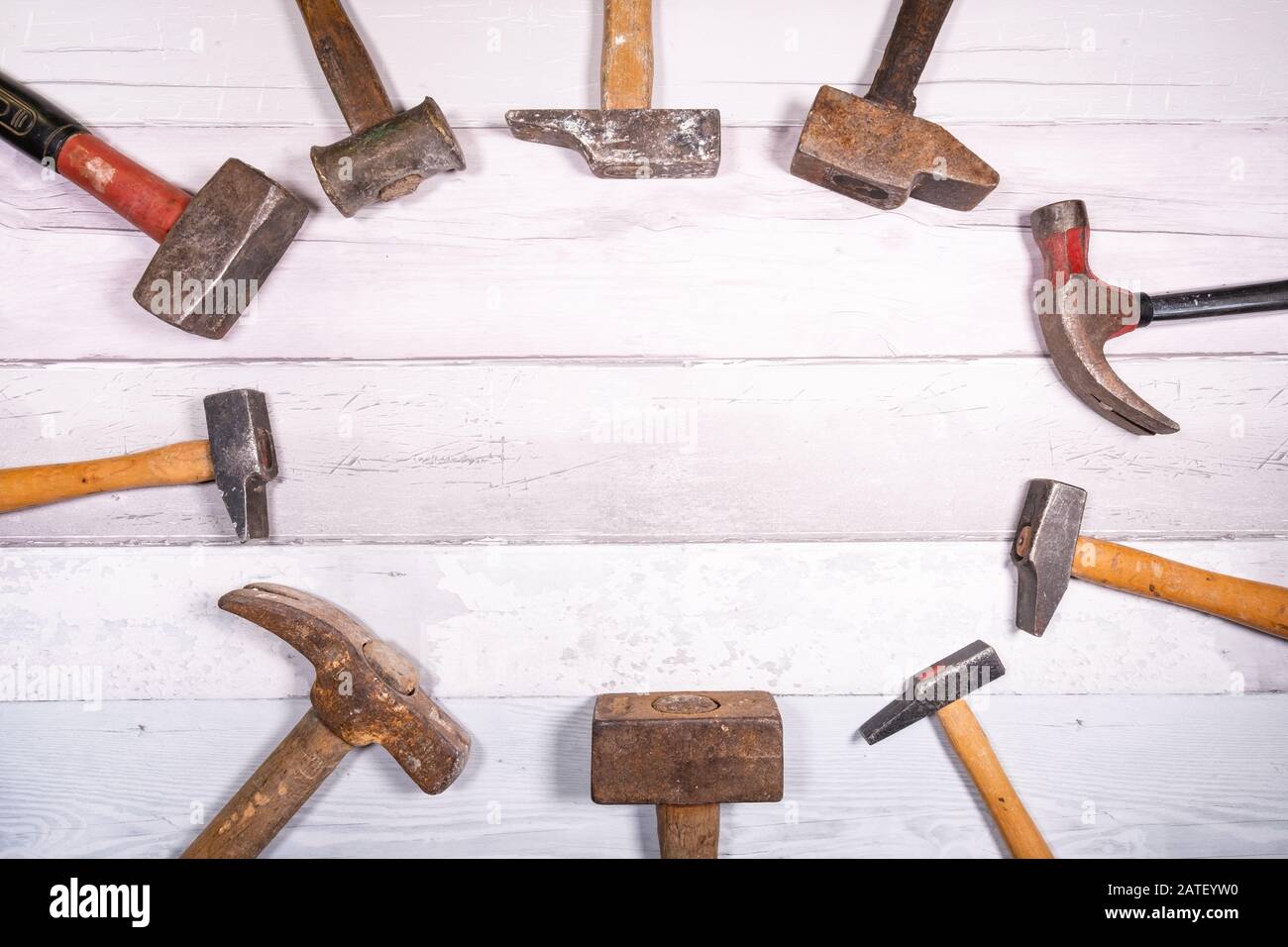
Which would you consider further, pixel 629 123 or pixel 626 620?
pixel 626 620

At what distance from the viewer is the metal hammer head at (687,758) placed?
1.24 meters

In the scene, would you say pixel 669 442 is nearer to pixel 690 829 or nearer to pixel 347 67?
pixel 690 829

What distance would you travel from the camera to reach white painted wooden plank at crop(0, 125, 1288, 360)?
1.40m

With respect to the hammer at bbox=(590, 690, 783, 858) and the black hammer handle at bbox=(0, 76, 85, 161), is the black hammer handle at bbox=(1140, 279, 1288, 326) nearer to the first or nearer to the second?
the hammer at bbox=(590, 690, 783, 858)

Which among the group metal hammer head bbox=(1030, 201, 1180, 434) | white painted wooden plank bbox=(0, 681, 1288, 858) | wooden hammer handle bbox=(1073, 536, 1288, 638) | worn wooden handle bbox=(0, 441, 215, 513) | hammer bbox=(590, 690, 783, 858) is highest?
metal hammer head bbox=(1030, 201, 1180, 434)

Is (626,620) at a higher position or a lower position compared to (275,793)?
higher

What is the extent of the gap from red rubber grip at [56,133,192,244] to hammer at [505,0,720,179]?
603 mm

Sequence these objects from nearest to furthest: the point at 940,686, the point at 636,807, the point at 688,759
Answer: the point at 688,759 → the point at 940,686 → the point at 636,807

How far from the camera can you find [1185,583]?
1318 mm

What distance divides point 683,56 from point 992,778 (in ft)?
4.68

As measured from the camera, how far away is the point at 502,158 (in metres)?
1.40

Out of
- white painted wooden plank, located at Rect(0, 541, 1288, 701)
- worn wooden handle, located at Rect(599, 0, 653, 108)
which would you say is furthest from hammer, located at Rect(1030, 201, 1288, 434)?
worn wooden handle, located at Rect(599, 0, 653, 108)

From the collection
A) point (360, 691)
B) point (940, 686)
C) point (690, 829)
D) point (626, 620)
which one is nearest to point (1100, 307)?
point (940, 686)

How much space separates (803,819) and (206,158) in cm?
167
